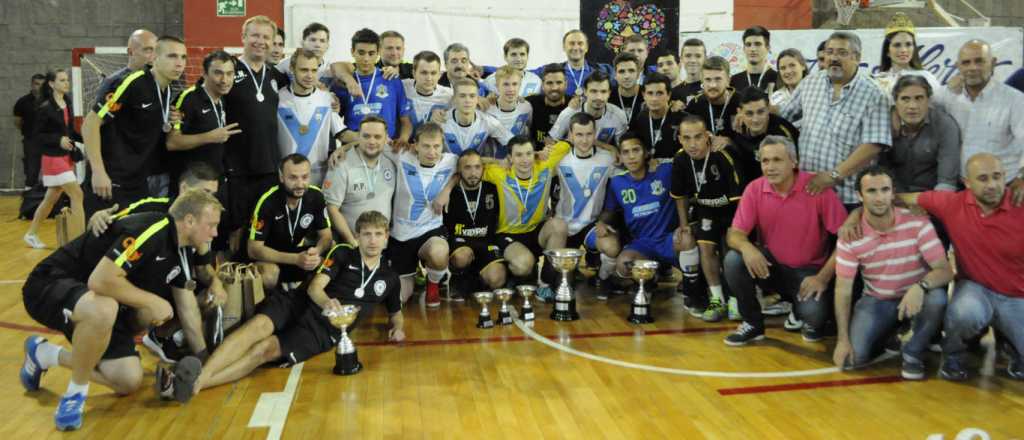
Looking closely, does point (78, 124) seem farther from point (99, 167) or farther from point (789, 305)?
point (789, 305)

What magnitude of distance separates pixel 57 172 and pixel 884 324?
30.6 ft

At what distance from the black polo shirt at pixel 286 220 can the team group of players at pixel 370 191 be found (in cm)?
1

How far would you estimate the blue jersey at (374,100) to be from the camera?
6.74m

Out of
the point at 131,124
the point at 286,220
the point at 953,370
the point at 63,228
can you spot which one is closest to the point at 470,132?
the point at 286,220

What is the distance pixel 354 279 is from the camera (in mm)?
5227

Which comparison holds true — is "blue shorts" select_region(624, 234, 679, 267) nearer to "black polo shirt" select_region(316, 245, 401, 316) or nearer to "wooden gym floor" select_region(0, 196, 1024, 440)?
"wooden gym floor" select_region(0, 196, 1024, 440)

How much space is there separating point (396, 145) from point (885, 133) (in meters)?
3.54

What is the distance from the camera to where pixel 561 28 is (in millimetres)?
13484

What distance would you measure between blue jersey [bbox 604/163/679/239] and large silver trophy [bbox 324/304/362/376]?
2611mm

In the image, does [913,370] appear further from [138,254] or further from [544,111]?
[138,254]

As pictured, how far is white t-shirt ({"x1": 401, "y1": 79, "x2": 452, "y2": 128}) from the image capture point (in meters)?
6.96

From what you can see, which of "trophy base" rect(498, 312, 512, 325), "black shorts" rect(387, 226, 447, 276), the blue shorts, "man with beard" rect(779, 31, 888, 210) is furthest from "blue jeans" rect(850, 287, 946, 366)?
"black shorts" rect(387, 226, 447, 276)

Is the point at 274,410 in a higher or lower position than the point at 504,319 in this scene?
lower

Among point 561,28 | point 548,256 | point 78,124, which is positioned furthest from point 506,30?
point 548,256
